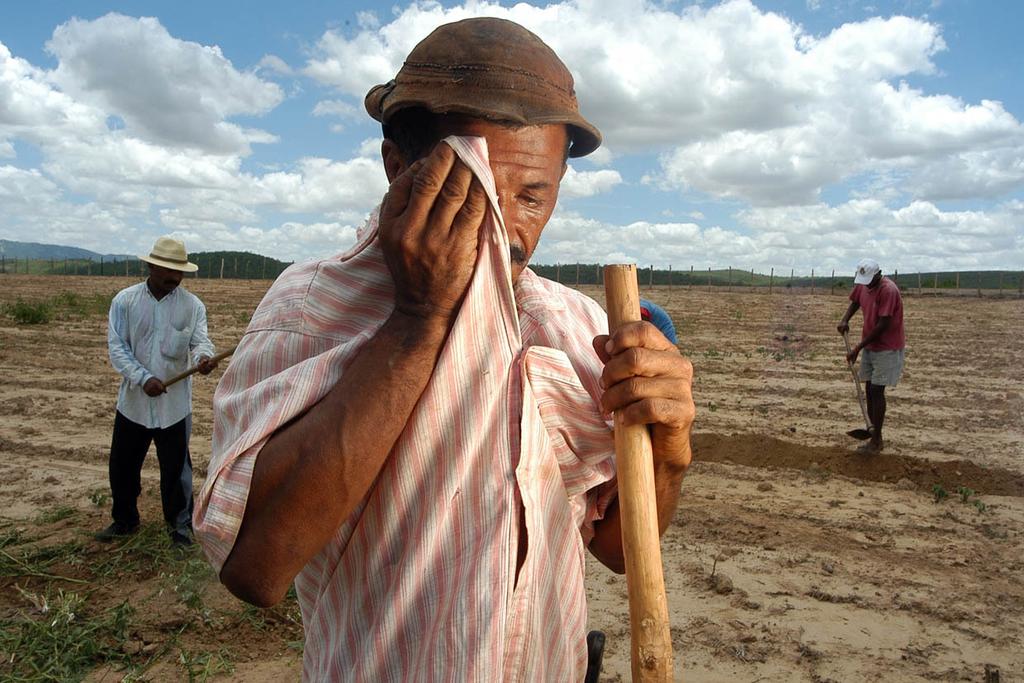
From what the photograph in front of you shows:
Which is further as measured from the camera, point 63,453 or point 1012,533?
point 63,453

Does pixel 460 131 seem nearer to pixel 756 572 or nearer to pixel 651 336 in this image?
pixel 651 336

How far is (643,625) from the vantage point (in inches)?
41.6

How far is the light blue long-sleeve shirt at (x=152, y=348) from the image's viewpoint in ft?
17.6

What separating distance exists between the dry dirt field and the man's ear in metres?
2.96

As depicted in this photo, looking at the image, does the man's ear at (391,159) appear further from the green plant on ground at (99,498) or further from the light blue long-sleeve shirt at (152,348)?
the green plant on ground at (99,498)

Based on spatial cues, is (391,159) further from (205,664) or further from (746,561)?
(746,561)

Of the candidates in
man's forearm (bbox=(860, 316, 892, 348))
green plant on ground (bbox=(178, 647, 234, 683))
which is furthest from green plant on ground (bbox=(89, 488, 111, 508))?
man's forearm (bbox=(860, 316, 892, 348))

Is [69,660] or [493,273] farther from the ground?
[493,273]

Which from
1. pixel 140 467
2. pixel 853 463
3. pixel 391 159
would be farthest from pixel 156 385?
pixel 853 463

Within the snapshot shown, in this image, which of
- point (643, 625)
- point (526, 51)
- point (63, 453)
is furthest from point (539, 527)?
point (63, 453)

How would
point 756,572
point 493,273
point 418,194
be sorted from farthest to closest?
point 756,572, point 493,273, point 418,194

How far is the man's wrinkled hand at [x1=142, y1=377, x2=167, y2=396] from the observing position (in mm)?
5258

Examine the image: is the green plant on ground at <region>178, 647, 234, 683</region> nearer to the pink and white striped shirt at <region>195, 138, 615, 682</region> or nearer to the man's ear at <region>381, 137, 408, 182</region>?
the pink and white striped shirt at <region>195, 138, 615, 682</region>

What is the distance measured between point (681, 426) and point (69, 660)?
394 cm
